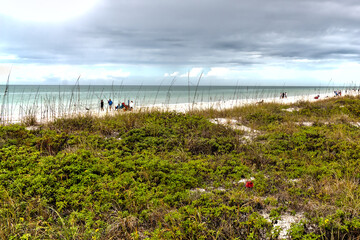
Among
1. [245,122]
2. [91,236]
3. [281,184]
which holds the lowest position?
[91,236]

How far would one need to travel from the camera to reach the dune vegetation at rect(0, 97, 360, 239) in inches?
121

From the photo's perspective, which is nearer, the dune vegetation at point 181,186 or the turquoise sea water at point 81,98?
the dune vegetation at point 181,186

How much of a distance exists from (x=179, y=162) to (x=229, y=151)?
1.57 metres

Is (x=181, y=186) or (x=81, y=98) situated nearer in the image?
(x=181, y=186)

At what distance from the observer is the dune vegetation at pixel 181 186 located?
307 cm

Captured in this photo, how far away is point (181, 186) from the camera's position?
429 cm

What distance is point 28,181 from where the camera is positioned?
157 inches

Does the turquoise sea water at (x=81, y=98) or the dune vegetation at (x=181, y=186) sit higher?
the turquoise sea water at (x=81, y=98)

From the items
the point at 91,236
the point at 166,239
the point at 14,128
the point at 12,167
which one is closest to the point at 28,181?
the point at 12,167

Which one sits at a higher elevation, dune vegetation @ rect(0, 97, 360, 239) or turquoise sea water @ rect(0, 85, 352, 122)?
turquoise sea water @ rect(0, 85, 352, 122)

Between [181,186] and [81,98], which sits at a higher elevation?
[81,98]

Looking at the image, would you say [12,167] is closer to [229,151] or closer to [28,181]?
[28,181]

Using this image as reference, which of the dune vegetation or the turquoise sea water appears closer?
the dune vegetation

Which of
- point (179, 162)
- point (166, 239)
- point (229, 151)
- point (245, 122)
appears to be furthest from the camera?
point (245, 122)
